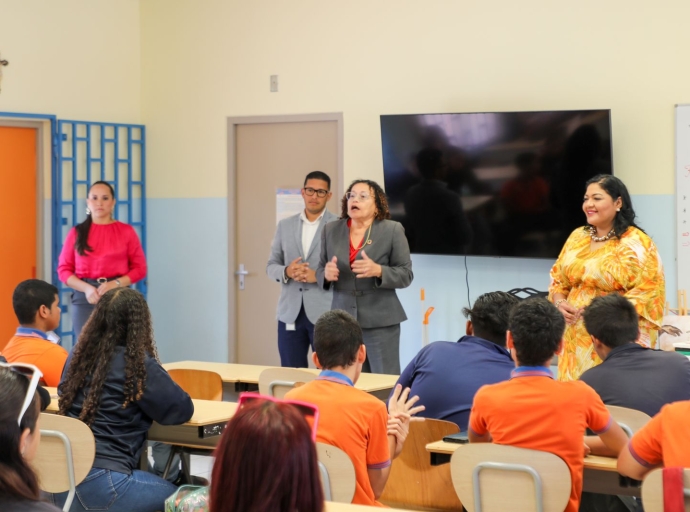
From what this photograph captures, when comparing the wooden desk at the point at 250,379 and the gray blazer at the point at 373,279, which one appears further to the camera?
the gray blazer at the point at 373,279

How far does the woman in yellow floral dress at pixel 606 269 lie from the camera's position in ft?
14.4

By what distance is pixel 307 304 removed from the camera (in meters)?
5.67

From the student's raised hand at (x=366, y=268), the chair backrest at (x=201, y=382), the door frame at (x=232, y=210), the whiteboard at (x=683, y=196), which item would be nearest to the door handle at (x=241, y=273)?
the door frame at (x=232, y=210)

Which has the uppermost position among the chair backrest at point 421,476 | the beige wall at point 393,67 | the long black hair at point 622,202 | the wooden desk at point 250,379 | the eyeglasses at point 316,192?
the beige wall at point 393,67

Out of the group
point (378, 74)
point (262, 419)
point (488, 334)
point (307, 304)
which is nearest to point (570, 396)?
Answer: point (488, 334)

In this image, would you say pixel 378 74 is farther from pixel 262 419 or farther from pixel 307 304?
pixel 262 419

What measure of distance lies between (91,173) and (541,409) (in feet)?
18.5

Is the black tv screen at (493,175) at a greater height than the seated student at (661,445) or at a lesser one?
greater

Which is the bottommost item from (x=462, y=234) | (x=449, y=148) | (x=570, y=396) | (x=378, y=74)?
(x=570, y=396)

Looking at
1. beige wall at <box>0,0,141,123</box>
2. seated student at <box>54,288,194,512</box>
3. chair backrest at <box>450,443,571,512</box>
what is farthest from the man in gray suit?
chair backrest at <box>450,443,571,512</box>

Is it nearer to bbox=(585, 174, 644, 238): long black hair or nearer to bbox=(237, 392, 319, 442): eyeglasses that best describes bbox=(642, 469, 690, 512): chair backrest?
bbox=(237, 392, 319, 442): eyeglasses

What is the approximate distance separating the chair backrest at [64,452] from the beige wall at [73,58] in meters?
4.46

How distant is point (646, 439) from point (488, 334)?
42.1 inches

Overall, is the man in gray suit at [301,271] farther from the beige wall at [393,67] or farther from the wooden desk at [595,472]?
the wooden desk at [595,472]
